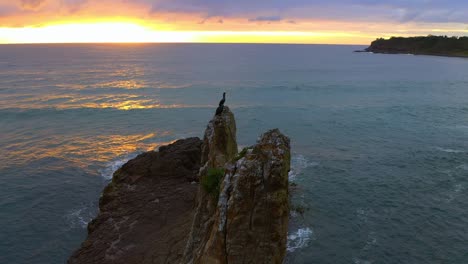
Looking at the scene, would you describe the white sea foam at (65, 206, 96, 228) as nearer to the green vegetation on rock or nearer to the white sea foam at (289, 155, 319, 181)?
the green vegetation on rock

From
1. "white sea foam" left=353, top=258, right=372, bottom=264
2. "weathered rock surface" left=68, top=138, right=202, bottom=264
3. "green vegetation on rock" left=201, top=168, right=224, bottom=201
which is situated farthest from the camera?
"white sea foam" left=353, top=258, right=372, bottom=264

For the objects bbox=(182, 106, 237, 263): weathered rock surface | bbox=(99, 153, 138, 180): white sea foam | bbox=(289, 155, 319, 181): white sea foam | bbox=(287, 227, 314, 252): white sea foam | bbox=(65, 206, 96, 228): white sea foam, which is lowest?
bbox=(65, 206, 96, 228): white sea foam

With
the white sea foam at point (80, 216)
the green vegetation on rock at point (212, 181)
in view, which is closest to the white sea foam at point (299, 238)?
the green vegetation on rock at point (212, 181)

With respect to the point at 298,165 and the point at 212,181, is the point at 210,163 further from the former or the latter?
the point at 298,165

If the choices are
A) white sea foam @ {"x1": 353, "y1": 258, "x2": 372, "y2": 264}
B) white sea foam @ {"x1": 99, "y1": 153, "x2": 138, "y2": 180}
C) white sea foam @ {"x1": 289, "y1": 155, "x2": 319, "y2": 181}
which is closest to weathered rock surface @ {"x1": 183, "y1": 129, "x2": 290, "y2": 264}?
white sea foam @ {"x1": 353, "y1": 258, "x2": 372, "y2": 264}

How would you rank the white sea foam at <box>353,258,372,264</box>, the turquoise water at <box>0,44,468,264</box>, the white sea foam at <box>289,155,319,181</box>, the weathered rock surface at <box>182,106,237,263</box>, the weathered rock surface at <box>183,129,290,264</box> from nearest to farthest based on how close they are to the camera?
the weathered rock surface at <box>183,129,290,264</box> < the weathered rock surface at <box>182,106,237,263</box> < the white sea foam at <box>353,258,372,264</box> < the turquoise water at <box>0,44,468,264</box> < the white sea foam at <box>289,155,319,181</box>

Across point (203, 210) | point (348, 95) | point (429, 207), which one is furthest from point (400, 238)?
point (348, 95)

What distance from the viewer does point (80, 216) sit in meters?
37.2

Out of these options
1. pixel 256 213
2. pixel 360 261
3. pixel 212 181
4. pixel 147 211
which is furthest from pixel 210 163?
pixel 360 261

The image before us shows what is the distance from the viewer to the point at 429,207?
1426 inches

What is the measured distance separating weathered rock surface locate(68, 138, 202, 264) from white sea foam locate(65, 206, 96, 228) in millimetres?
2239

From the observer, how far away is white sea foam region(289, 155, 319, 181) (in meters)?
44.7

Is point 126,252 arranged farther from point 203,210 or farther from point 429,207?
point 429,207

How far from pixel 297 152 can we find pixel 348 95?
5376 centimetres
